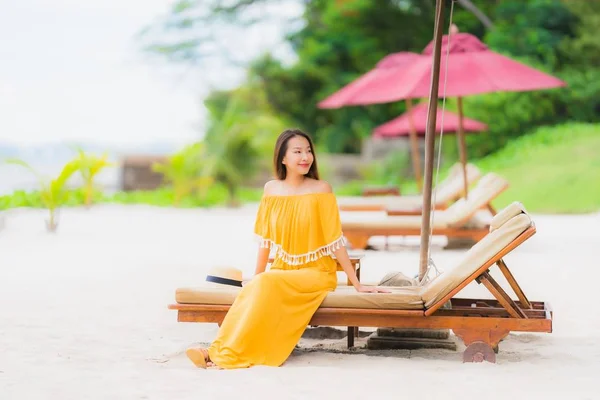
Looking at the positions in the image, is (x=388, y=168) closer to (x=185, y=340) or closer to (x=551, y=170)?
(x=551, y=170)

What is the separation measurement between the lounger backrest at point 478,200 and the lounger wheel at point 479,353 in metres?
5.69

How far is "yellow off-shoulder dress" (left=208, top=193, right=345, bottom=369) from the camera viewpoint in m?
4.95

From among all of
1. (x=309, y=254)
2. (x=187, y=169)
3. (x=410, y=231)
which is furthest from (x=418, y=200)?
(x=309, y=254)

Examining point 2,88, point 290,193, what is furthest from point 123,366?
point 2,88

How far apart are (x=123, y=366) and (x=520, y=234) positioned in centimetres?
222

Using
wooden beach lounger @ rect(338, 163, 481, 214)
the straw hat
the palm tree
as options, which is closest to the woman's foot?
the straw hat

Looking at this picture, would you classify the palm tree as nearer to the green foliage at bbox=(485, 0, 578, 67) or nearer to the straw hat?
the green foliage at bbox=(485, 0, 578, 67)

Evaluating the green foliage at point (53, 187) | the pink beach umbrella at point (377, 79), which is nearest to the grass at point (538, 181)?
the green foliage at point (53, 187)

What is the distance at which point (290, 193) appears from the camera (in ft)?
17.8

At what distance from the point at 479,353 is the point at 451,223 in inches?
230

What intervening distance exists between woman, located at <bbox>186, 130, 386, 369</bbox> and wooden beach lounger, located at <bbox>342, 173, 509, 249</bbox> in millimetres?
5372

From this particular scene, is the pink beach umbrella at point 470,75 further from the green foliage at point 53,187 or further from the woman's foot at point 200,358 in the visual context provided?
the woman's foot at point 200,358

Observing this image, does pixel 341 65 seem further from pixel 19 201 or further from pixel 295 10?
pixel 19 201

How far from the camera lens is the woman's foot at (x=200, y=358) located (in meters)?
4.91
